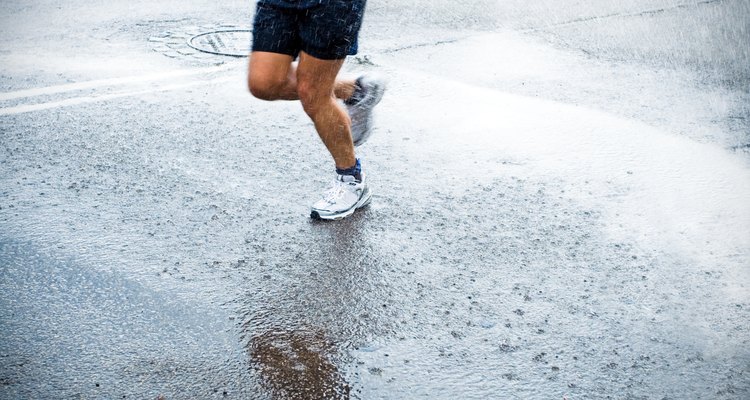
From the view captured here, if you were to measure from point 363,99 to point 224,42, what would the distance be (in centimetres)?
303

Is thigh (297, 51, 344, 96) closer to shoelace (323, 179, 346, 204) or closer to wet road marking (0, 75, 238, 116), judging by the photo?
shoelace (323, 179, 346, 204)

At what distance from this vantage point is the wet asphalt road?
2.78m

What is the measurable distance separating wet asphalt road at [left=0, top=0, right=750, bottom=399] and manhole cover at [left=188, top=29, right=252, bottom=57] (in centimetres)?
18

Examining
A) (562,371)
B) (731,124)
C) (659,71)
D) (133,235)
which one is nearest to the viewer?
(562,371)

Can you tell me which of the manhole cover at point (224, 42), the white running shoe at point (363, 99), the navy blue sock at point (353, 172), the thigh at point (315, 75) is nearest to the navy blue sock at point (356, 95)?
the white running shoe at point (363, 99)

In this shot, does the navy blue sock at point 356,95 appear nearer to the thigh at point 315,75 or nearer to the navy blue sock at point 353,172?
the navy blue sock at point 353,172

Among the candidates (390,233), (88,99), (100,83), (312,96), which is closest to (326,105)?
(312,96)

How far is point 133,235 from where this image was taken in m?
3.68

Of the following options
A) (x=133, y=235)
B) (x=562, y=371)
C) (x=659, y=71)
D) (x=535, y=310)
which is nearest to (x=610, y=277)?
(x=535, y=310)

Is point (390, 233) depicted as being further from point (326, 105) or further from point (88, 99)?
point (88, 99)

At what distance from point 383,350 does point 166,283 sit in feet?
3.45

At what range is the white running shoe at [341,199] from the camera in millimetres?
3918

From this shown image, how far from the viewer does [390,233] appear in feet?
12.4

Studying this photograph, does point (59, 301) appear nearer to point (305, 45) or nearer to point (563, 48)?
point (305, 45)
